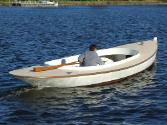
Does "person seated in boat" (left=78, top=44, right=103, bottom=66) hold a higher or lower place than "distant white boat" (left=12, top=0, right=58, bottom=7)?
higher

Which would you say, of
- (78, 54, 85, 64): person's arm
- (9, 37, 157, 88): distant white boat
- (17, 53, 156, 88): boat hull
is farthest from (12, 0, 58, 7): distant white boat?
(78, 54, 85, 64): person's arm

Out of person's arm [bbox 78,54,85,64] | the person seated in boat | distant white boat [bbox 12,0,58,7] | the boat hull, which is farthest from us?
distant white boat [bbox 12,0,58,7]

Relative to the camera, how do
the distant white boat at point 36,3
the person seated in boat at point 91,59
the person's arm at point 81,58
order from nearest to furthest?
the person seated in boat at point 91,59, the person's arm at point 81,58, the distant white boat at point 36,3

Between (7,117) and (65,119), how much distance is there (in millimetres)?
2571

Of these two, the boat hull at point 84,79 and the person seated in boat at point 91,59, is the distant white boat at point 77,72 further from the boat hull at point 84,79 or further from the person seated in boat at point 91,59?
the person seated in boat at point 91,59

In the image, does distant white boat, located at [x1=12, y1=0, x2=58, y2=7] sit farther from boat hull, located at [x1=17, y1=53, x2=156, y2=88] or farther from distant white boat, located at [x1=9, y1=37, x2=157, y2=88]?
boat hull, located at [x1=17, y1=53, x2=156, y2=88]

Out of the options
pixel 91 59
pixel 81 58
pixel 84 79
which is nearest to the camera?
pixel 84 79

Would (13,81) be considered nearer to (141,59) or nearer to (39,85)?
(39,85)

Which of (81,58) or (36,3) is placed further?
(36,3)

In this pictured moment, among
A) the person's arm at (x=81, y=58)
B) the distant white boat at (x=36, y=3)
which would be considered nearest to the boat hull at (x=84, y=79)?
the person's arm at (x=81, y=58)

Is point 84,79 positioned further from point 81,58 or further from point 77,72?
point 81,58

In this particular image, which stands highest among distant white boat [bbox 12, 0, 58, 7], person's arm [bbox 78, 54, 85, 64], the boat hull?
person's arm [bbox 78, 54, 85, 64]

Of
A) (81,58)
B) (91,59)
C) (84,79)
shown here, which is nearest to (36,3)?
(81,58)

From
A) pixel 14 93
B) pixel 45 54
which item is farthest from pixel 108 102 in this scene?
pixel 45 54
